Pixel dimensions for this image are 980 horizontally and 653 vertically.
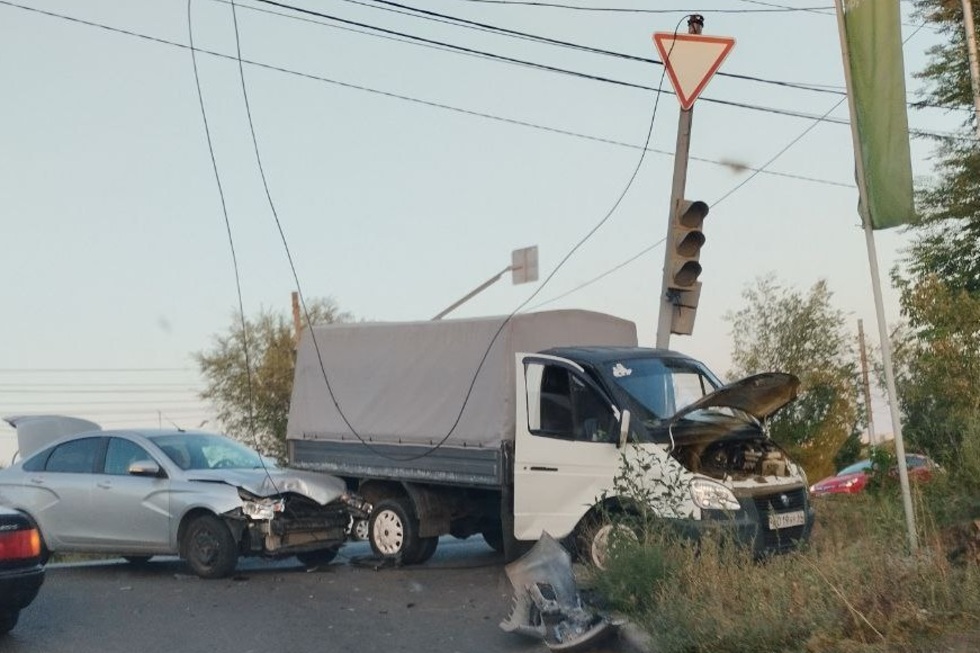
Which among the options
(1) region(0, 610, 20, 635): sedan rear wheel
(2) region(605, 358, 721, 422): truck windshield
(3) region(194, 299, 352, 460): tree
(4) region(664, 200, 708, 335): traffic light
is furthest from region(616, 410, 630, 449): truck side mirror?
(3) region(194, 299, 352, 460): tree

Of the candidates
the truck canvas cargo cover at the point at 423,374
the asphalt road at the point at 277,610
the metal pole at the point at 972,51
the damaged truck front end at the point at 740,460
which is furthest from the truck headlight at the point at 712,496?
the metal pole at the point at 972,51

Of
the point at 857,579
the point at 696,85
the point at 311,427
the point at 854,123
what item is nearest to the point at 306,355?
the point at 311,427

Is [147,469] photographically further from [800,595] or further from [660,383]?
[800,595]

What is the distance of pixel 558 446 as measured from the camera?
455 inches

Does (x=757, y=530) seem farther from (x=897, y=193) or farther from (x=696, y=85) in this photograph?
(x=696, y=85)

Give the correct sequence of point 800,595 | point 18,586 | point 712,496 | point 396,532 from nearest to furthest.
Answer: point 800,595 < point 18,586 < point 712,496 < point 396,532

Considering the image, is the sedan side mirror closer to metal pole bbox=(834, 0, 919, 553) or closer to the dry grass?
the dry grass

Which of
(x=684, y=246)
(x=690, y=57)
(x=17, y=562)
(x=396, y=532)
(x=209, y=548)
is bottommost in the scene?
(x=17, y=562)

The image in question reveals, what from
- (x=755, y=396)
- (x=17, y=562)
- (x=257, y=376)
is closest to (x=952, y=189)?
(x=755, y=396)

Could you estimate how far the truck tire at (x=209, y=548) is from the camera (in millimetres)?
12516

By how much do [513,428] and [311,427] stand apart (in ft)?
10.9

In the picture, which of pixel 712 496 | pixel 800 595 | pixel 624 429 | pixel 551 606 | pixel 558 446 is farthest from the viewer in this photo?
pixel 558 446

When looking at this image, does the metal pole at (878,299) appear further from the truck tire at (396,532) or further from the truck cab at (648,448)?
the truck tire at (396,532)

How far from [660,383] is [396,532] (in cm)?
356
